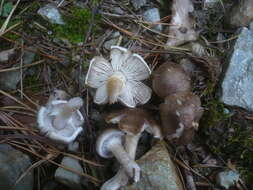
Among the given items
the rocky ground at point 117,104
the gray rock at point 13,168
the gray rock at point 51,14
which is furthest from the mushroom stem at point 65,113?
the gray rock at point 51,14

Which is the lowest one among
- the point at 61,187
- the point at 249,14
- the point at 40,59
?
the point at 61,187

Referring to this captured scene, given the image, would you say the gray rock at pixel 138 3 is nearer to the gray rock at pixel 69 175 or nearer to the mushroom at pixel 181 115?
the mushroom at pixel 181 115

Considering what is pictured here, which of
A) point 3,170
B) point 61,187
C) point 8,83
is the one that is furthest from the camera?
point 8,83

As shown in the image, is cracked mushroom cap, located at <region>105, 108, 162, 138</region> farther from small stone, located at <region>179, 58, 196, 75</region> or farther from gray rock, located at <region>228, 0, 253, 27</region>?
gray rock, located at <region>228, 0, 253, 27</region>

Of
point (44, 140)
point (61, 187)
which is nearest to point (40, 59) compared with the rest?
point (44, 140)

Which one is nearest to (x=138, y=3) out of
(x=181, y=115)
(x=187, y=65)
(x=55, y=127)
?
(x=187, y=65)

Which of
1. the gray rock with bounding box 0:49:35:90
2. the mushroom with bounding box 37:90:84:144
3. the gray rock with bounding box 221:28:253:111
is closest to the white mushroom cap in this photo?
the mushroom with bounding box 37:90:84:144

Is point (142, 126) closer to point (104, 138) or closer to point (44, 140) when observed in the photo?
point (104, 138)
